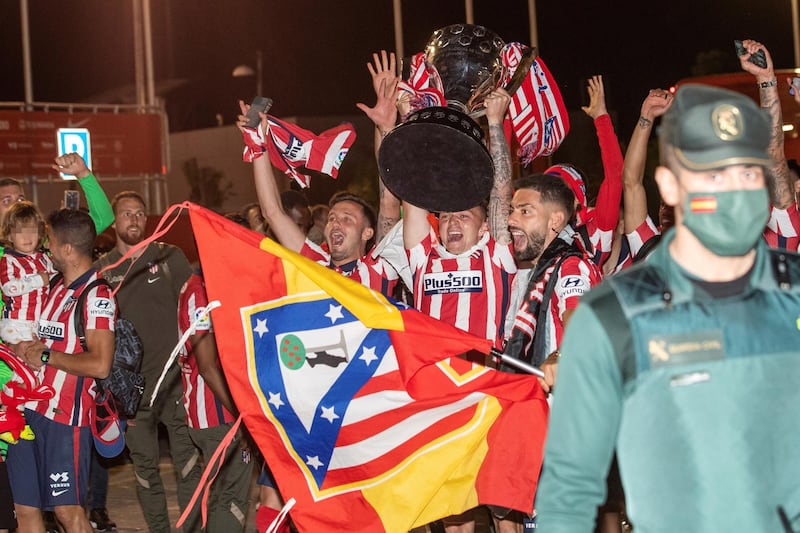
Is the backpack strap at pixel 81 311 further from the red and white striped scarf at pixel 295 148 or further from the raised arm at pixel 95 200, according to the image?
the raised arm at pixel 95 200

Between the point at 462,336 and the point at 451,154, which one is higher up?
the point at 451,154

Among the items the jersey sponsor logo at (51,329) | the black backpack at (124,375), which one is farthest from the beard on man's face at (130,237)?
the jersey sponsor logo at (51,329)

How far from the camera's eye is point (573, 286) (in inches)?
214

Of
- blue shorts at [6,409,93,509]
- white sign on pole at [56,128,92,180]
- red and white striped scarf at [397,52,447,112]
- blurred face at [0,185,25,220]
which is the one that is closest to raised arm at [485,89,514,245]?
red and white striped scarf at [397,52,447,112]

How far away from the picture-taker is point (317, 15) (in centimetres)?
5084

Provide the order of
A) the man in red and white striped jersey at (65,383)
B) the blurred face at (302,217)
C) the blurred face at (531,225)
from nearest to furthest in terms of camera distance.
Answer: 1. the blurred face at (531,225)
2. the man in red and white striped jersey at (65,383)
3. the blurred face at (302,217)

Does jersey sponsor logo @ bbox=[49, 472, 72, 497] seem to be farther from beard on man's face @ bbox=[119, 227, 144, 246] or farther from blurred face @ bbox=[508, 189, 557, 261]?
blurred face @ bbox=[508, 189, 557, 261]

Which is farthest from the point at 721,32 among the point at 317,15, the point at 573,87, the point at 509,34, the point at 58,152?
the point at 58,152

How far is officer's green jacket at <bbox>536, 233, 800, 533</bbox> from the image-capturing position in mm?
2557

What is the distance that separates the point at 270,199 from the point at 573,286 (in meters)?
2.25

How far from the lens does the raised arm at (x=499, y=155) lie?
6.25 m

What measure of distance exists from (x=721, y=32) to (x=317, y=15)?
20094 mm

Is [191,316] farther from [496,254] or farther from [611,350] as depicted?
[611,350]

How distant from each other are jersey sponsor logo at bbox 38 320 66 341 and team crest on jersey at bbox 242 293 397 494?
238cm
